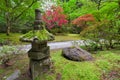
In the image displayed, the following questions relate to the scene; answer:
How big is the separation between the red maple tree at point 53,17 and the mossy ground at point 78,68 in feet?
33.9

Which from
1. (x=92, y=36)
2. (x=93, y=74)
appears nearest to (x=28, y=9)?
(x=92, y=36)

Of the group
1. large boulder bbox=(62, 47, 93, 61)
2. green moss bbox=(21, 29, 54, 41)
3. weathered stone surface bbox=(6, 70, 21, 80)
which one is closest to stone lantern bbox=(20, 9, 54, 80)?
green moss bbox=(21, 29, 54, 41)

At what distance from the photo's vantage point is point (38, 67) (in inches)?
218

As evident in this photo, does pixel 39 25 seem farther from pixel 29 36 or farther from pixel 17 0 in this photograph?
pixel 17 0

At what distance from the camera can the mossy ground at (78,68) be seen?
5588 millimetres

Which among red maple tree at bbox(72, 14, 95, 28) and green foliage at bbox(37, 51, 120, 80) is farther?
red maple tree at bbox(72, 14, 95, 28)

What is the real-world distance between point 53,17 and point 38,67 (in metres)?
11.9

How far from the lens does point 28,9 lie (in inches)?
477

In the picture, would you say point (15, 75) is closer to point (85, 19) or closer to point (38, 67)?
point (38, 67)

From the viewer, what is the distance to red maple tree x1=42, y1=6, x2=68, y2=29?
1691 cm

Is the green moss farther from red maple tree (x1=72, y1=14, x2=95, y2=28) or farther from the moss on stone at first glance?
red maple tree (x1=72, y1=14, x2=95, y2=28)

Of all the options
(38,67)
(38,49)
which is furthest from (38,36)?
(38,67)

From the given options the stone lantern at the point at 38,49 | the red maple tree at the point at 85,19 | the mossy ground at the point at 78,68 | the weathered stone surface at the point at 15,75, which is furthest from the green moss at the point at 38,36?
the red maple tree at the point at 85,19

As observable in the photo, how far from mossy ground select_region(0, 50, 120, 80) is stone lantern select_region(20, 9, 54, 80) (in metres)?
0.31
